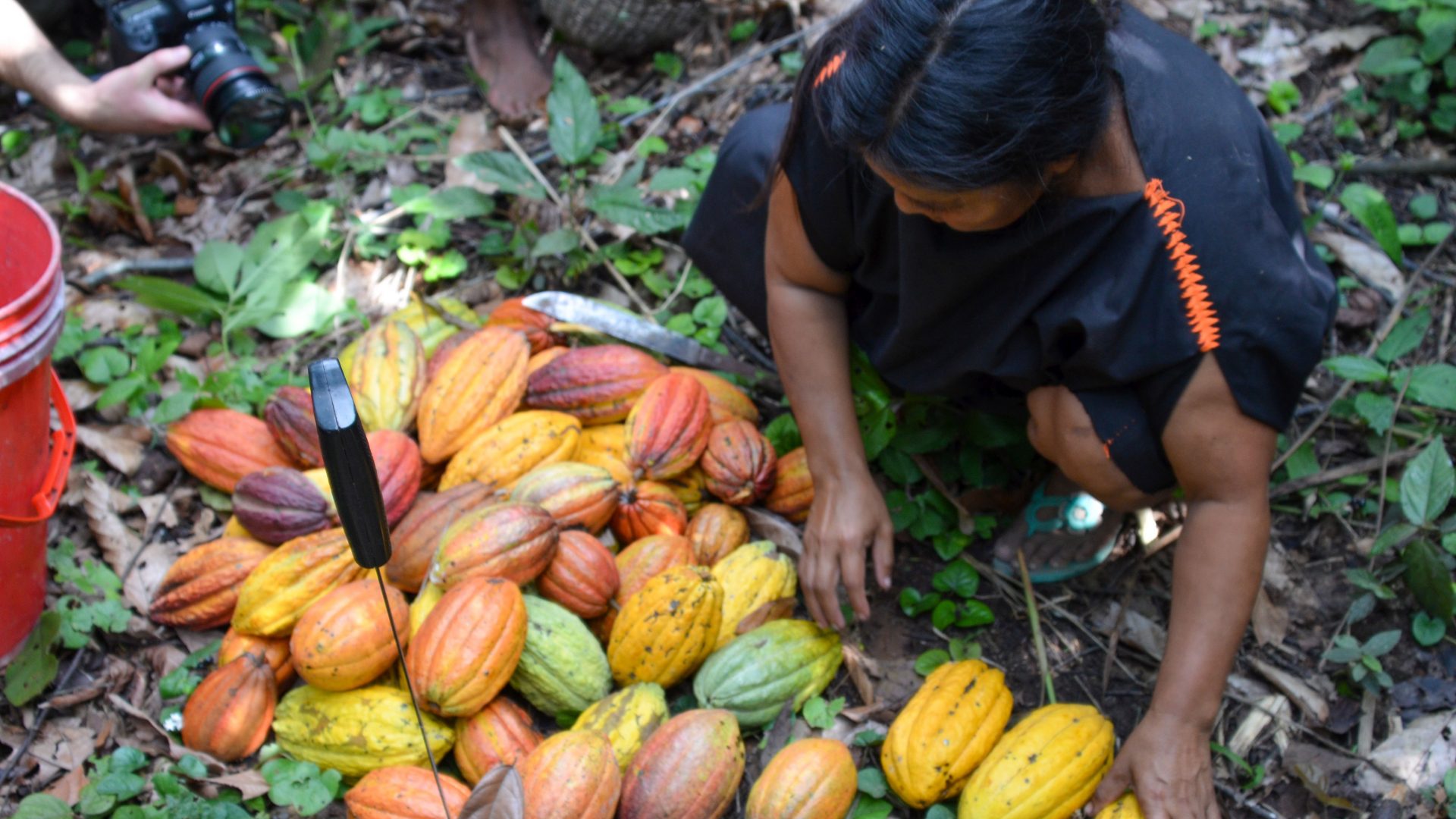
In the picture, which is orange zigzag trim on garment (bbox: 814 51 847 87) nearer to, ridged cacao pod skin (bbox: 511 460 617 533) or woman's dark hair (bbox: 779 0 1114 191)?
woman's dark hair (bbox: 779 0 1114 191)

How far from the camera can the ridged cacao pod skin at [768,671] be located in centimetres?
222

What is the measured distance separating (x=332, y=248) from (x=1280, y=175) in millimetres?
2550

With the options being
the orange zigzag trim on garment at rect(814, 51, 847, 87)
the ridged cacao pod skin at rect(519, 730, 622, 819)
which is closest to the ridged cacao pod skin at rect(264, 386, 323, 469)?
the ridged cacao pod skin at rect(519, 730, 622, 819)

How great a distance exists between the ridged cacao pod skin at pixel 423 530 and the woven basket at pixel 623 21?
2130mm

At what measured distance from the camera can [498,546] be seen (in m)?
2.23

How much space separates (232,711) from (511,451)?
77 cm

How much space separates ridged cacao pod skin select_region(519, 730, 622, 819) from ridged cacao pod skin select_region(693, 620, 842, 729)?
0.30 m

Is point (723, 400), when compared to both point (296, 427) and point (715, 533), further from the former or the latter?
point (296, 427)

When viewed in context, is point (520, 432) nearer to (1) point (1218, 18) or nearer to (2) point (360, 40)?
(2) point (360, 40)

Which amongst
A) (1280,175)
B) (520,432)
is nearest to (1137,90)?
(1280,175)

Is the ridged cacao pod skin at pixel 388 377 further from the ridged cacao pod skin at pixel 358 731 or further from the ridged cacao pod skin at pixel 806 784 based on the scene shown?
the ridged cacao pod skin at pixel 806 784

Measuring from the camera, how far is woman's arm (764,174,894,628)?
2316 mm

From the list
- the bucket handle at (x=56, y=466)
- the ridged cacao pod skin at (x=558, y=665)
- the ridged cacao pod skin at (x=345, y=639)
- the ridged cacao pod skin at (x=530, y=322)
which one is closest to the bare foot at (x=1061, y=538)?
the ridged cacao pod skin at (x=558, y=665)

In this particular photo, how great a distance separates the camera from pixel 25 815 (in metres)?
2.04
